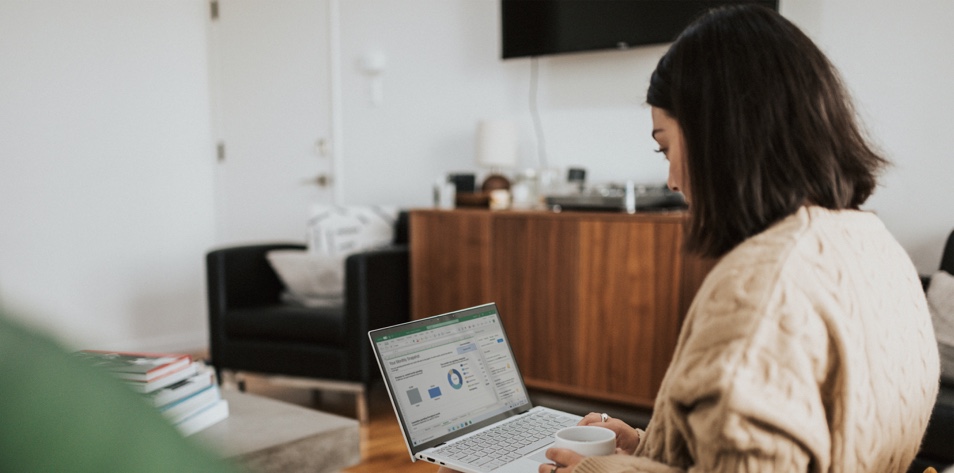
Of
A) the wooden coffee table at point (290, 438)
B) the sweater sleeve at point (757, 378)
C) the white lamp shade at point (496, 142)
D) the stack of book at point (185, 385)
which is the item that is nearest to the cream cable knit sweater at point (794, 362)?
the sweater sleeve at point (757, 378)

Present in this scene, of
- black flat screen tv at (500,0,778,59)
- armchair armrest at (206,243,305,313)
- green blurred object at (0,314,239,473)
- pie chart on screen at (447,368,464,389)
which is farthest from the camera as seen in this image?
armchair armrest at (206,243,305,313)

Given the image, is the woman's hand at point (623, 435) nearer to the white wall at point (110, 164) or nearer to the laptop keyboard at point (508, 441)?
the laptop keyboard at point (508, 441)

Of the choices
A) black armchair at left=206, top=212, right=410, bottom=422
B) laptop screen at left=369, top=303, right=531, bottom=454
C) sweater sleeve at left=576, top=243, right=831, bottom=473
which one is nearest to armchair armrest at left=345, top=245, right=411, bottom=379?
black armchair at left=206, top=212, right=410, bottom=422

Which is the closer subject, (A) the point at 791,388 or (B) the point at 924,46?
(A) the point at 791,388

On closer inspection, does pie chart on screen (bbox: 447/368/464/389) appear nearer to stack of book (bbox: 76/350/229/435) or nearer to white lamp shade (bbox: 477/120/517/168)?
stack of book (bbox: 76/350/229/435)

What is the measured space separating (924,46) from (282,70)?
10.7ft

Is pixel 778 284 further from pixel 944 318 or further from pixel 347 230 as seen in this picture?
pixel 347 230

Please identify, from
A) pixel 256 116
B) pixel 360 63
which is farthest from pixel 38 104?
pixel 360 63

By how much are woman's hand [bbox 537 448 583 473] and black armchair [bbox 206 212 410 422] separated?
2179 mm

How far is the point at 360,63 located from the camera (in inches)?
165

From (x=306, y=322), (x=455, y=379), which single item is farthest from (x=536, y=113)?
(x=455, y=379)

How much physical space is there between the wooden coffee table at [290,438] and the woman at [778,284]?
983 mm

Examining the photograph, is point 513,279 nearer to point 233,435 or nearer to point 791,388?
point 233,435

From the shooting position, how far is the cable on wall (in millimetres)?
3590
